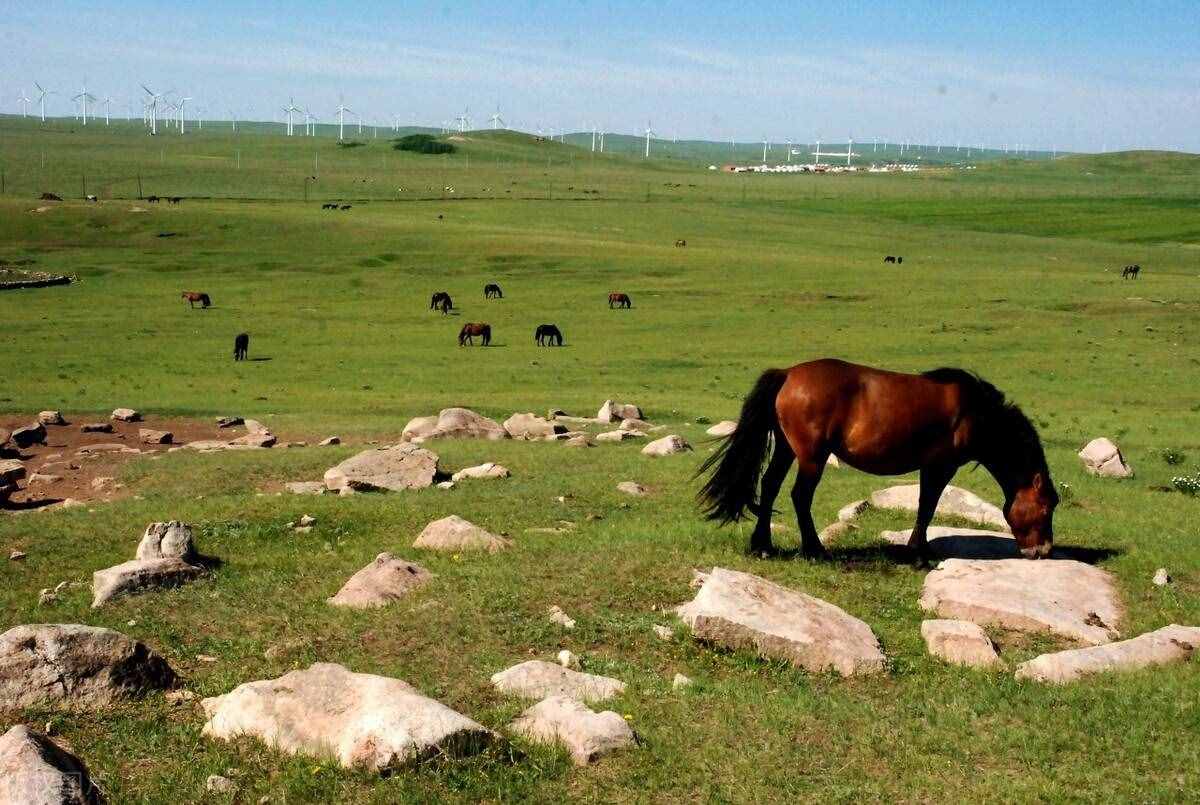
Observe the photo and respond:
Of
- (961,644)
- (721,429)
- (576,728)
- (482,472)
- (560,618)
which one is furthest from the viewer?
(721,429)

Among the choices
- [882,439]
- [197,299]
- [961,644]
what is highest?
[882,439]

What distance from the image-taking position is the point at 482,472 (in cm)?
2094

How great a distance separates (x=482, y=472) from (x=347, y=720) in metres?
12.9

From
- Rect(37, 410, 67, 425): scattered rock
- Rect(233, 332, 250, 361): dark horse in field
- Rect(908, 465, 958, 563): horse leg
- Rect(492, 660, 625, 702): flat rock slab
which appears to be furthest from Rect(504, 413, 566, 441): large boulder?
Rect(233, 332, 250, 361): dark horse in field

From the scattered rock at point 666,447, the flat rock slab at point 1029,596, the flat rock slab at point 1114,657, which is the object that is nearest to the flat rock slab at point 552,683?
the flat rock slab at point 1114,657

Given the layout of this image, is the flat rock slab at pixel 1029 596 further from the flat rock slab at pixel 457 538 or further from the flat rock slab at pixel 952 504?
the flat rock slab at pixel 457 538

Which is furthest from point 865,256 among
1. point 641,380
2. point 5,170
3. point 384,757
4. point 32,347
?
point 5,170

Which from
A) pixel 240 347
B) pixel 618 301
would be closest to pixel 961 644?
pixel 240 347

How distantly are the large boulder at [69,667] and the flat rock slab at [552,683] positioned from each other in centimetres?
292

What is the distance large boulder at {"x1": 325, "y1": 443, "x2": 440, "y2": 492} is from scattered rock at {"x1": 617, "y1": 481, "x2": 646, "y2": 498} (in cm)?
343

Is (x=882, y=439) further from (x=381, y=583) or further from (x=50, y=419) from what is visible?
(x=50, y=419)

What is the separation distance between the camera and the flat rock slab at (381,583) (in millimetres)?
12094

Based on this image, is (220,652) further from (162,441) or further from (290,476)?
(162,441)

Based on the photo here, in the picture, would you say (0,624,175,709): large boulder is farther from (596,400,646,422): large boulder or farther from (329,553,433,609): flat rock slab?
(596,400,646,422): large boulder
